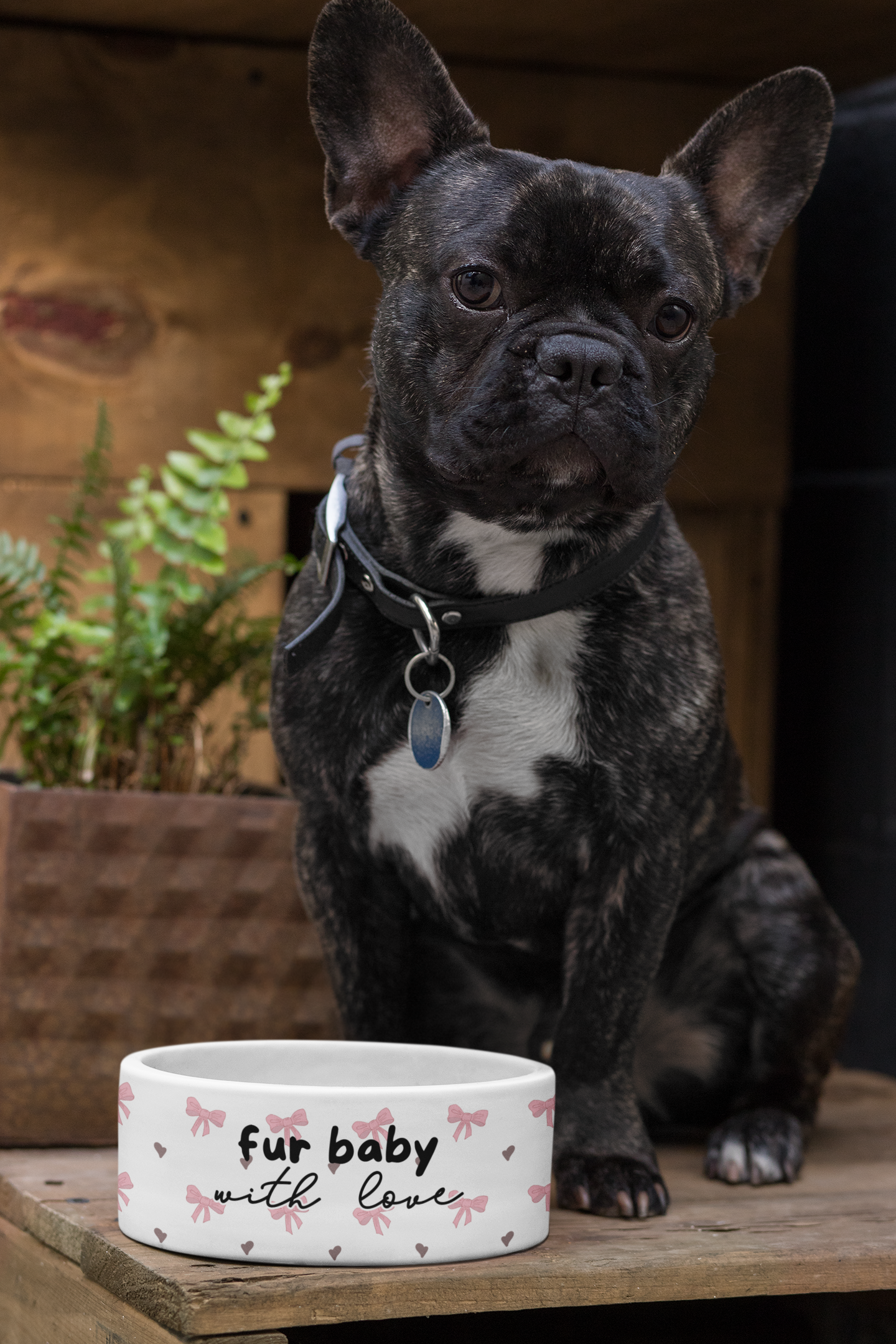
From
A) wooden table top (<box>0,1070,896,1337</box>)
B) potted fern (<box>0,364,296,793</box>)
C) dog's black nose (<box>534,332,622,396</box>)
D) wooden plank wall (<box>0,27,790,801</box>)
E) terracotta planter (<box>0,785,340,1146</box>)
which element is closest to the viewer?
wooden table top (<box>0,1070,896,1337</box>)

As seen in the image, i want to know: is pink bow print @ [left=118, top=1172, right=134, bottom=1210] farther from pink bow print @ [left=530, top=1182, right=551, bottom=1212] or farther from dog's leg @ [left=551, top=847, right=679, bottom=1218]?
dog's leg @ [left=551, top=847, right=679, bottom=1218]

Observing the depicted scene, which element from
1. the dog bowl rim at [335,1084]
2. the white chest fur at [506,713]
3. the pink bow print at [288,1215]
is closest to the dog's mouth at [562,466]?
the white chest fur at [506,713]

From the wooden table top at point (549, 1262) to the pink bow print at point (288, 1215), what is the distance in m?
0.03

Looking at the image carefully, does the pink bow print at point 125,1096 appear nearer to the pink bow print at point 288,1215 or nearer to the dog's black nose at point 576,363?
the pink bow print at point 288,1215

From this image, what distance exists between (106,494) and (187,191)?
0.37 metres

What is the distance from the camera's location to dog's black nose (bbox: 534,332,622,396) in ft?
3.61

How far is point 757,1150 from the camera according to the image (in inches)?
53.6

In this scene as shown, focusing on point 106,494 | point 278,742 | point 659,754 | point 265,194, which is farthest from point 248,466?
point 659,754

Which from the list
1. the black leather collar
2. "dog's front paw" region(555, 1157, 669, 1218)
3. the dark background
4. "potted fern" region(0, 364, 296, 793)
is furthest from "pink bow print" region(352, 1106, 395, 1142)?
the dark background

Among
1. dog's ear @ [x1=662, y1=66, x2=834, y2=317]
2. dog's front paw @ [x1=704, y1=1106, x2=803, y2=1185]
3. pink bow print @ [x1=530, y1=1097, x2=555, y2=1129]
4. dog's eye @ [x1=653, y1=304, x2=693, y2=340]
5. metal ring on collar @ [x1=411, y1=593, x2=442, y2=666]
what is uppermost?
dog's ear @ [x1=662, y1=66, x2=834, y2=317]

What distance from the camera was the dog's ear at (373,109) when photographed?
1249mm

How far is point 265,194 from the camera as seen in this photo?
2.02 metres

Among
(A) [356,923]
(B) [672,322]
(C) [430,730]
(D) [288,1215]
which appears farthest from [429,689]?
(D) [288,1215]

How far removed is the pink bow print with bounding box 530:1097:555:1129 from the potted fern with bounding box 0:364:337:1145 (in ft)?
1.78
